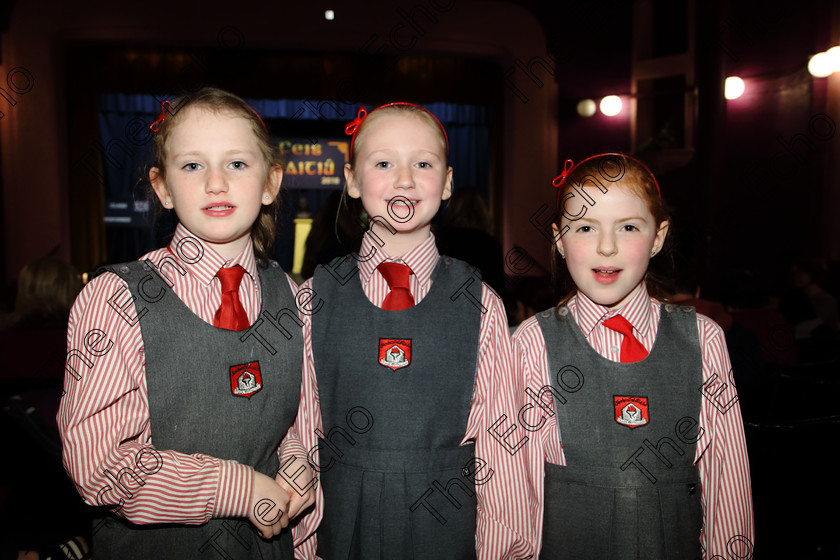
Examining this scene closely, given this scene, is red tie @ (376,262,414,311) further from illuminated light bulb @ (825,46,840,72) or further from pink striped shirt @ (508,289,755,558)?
illuminated light bulb @ (825,46,840,72)

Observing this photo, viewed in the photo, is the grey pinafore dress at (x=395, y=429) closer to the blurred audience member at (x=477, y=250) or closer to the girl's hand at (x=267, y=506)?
the girl's hand at (x=267, y=506)

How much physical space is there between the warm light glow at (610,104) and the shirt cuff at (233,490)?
5380 millimetres

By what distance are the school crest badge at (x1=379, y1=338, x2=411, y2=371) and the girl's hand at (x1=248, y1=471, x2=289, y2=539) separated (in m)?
0.32

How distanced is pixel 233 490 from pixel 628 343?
83 cm

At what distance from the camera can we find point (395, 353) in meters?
1.25

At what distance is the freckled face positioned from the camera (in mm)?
1201

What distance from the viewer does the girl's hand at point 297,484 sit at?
3.77 feet

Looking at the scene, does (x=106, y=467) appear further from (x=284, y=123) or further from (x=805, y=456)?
(x=284, y=123)

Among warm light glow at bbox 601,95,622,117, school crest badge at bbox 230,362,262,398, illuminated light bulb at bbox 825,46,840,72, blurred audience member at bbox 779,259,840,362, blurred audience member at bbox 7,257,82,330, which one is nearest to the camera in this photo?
school crest badge at bbox 230,362,262,398

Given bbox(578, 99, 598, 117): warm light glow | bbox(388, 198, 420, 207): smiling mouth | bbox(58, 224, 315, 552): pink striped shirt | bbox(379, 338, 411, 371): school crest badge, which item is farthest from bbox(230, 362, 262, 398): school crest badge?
bbox(578, 99, 598, 117): warm light glow

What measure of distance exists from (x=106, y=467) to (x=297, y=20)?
5.28 m

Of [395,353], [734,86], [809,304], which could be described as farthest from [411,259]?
[734,86]

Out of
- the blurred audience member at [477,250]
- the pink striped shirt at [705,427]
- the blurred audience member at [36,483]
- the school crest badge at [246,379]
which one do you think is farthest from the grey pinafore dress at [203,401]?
the blurred audience member at [477,250]

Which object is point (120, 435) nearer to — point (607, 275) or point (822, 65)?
point (607, 275)
